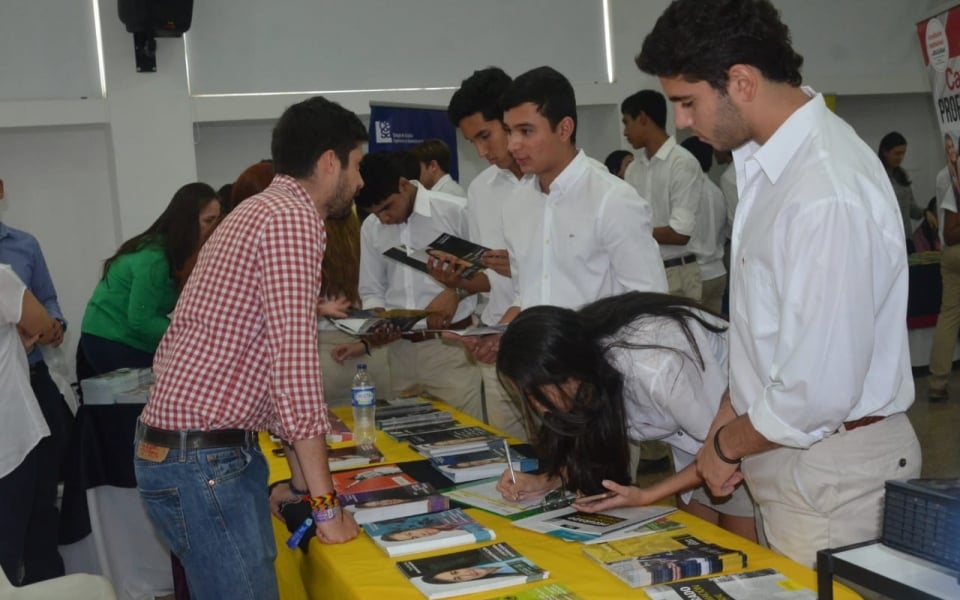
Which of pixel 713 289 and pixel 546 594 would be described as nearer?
pixel 546 594

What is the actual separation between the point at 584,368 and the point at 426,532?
1.55 feet

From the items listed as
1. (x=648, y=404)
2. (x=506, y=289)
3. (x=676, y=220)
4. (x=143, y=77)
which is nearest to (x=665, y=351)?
(x=648, y=404)

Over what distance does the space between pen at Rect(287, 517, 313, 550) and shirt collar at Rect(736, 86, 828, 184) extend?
3.65 feet

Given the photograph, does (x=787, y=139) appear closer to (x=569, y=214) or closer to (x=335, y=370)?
(x=569, y=214)

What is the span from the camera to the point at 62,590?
229 centimetres

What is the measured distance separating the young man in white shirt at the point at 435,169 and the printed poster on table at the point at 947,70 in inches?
82.1

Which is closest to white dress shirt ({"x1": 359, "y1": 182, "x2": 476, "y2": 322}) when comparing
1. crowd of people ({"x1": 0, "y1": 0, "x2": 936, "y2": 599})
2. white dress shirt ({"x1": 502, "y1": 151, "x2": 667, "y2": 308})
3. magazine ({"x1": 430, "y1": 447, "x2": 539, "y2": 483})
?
crowd of people ({"x1": 0, "y1": 0, "x2": 936, "y2": 599})

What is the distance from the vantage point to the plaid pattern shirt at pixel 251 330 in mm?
1739

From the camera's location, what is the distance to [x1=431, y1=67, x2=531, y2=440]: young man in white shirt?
314 cm

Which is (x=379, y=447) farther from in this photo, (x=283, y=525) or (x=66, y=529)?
(x=66, y=529)

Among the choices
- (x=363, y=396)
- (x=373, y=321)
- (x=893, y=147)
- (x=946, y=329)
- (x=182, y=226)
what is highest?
(x=893, y=147)

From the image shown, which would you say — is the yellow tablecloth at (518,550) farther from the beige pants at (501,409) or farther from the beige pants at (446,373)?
the beige pants at (446,373)

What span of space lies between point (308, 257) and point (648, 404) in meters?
0.83

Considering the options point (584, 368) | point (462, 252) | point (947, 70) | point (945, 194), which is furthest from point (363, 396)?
point (945, 194)
